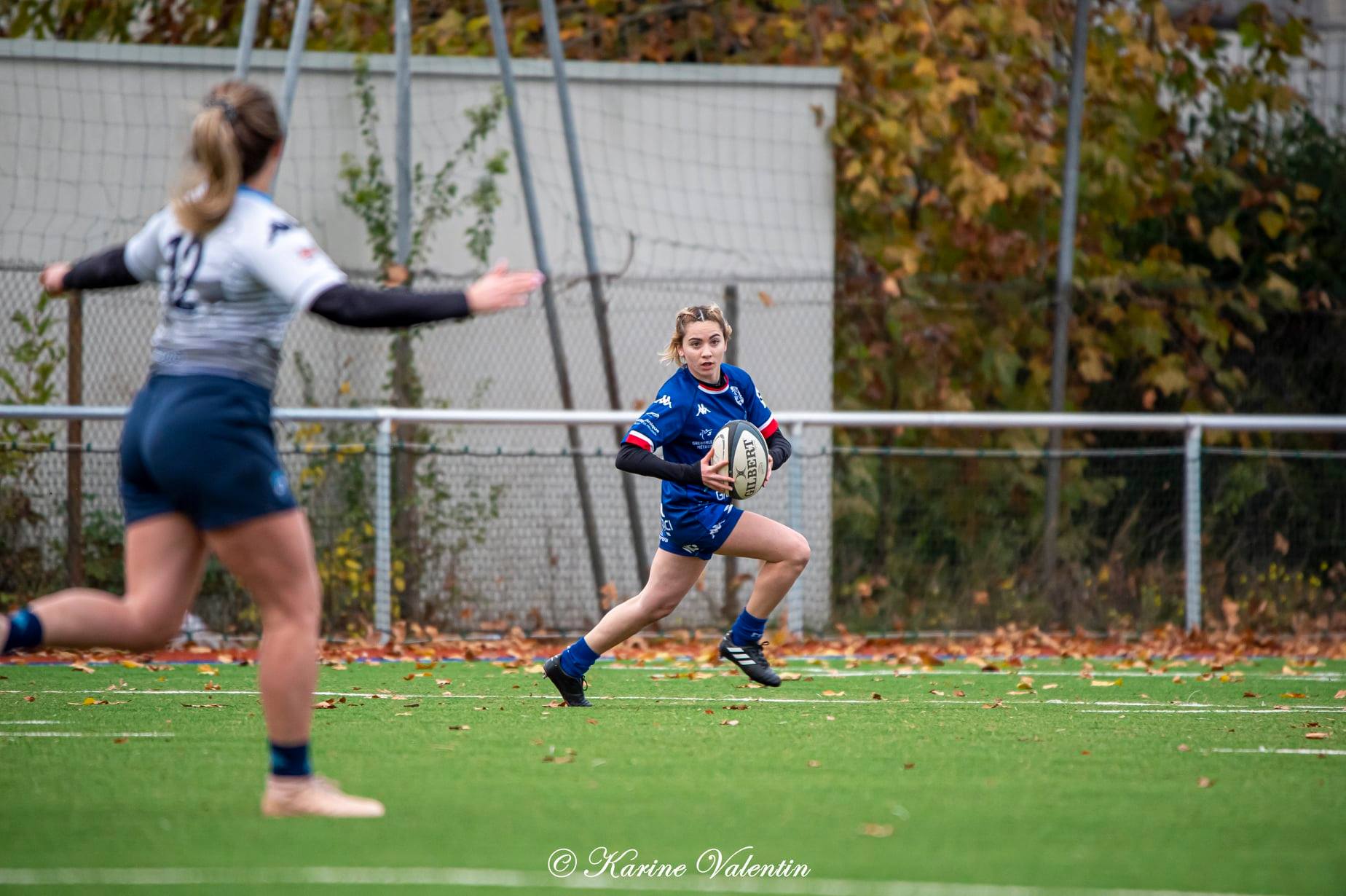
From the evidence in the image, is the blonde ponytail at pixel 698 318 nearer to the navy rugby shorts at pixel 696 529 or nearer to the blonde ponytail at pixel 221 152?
the navy rugby shorts at pixel 696 529

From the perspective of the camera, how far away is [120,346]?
38.5ft

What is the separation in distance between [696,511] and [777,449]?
54cm

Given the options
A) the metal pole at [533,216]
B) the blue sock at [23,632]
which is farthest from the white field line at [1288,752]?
the metal pole at [533,216]

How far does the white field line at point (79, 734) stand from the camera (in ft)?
20.5

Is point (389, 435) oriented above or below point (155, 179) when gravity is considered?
below

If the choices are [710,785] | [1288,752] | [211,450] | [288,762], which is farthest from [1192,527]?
[211,450]

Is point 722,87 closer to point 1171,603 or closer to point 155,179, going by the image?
point 155,179

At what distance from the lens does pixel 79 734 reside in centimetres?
630

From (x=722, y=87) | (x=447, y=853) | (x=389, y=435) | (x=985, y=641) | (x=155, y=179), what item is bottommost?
(x=985, y=641)

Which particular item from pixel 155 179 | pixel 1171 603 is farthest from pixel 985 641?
pixel 155 179

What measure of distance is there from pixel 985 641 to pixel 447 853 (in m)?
8.10

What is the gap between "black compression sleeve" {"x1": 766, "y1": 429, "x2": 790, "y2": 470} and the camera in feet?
25.2

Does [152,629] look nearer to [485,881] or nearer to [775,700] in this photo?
[485,881]

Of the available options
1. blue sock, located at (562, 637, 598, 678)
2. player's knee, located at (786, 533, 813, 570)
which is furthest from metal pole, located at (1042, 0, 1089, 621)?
blue sock, located at (562, 637, 598, 678)
